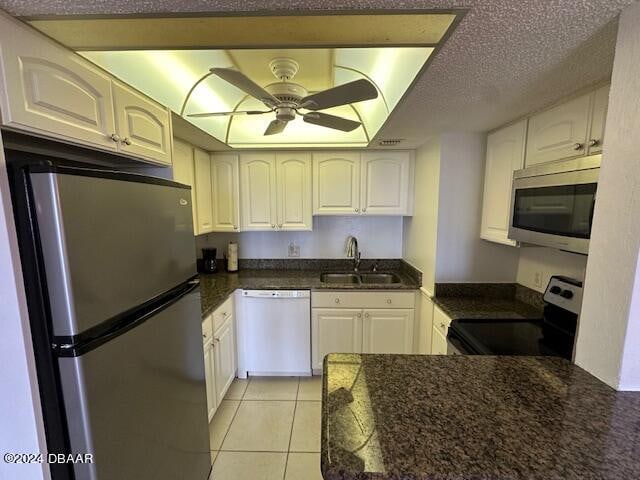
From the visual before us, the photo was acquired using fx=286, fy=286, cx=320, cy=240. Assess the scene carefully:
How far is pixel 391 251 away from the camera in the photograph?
10.2 ft

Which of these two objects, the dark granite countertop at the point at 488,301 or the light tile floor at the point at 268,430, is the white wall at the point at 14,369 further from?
the dark granite countertop at the point at 488,301

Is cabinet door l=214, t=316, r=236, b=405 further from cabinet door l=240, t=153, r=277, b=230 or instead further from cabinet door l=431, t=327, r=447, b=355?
cabinet door l=431, t=327, r=447, b=355

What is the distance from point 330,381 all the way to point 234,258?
2.27 metres

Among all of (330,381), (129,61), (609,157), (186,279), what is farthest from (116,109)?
(609,157)

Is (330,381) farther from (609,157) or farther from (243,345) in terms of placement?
(243,345)

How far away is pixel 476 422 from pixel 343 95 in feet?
4.42

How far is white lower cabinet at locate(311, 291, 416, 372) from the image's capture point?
2523 millimetres

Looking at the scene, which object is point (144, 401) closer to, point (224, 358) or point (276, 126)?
point (224, 358)

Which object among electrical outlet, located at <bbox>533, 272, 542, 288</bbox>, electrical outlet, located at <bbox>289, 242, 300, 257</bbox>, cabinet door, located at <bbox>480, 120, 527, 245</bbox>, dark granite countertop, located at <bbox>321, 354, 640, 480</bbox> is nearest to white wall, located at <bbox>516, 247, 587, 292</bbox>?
electrical outlet, located at <bbox>533, 272, 542, 288</bbox>

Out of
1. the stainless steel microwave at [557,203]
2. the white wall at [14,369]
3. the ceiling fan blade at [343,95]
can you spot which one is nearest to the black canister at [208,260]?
the ceiling fan blade at [343,95]

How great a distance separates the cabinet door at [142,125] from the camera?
126cm

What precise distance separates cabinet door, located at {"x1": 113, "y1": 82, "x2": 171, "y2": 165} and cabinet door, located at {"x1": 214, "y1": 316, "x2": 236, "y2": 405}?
129cm

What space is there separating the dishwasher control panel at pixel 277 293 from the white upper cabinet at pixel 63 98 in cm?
145

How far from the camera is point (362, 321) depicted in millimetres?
2551
